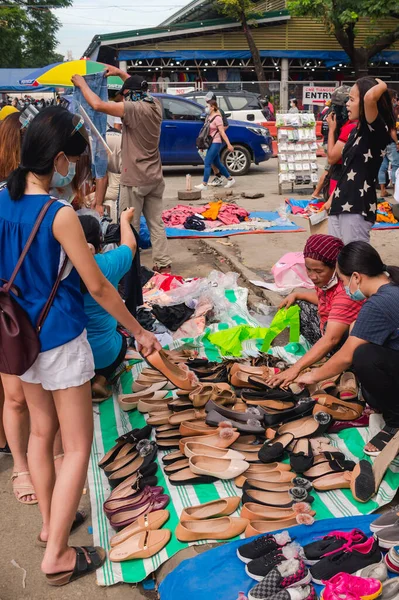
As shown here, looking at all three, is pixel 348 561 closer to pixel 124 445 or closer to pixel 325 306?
pixel 124 445

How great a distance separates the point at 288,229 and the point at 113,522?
627 centimetres

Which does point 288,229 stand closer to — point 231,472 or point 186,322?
point 186,322

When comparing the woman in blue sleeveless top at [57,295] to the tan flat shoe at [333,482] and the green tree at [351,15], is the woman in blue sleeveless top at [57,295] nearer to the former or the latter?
the tan flat shoe at [333,482]

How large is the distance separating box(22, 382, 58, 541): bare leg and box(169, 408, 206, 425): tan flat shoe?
1.04m

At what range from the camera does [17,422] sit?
289 centimetres

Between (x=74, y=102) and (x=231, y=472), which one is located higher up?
(x=74, y=102)

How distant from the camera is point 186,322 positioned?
200 inches

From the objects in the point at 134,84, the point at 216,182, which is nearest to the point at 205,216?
the point at 216,182

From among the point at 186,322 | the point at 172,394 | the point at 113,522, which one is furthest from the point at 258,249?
the point at 113,522

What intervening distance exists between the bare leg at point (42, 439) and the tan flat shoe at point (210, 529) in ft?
1.95

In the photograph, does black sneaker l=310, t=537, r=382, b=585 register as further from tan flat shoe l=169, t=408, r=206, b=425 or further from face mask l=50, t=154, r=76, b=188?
face mask l=50, t=154, r=76, b=188

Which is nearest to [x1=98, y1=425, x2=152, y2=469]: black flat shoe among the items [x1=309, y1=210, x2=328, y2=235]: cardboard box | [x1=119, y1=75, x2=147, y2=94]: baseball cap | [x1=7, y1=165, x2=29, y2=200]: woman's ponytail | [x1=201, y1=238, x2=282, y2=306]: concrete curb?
[x1=7, y1=165, x2=29, y2=200]: woman's ponytail

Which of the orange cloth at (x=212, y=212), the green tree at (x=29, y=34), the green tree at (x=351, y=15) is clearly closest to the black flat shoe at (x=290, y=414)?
the orange cloth at (x=212, y=212)

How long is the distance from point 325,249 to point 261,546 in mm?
1921
